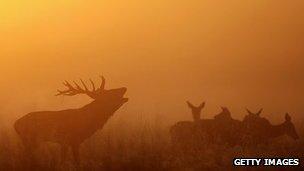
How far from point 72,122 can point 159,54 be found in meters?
0.61

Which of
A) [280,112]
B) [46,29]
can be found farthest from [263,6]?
[46,29]

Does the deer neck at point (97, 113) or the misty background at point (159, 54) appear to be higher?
the misty background at point (159, 54)

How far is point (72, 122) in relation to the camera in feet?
8.63

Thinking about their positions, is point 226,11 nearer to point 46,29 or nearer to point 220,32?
point 220,32

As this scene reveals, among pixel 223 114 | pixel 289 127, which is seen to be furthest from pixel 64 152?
pixel 289 127

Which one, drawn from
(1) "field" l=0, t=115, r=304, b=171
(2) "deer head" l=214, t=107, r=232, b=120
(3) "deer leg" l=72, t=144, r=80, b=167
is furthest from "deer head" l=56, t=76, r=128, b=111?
(2) "deer head" l=214, t=107, r=232, b=120

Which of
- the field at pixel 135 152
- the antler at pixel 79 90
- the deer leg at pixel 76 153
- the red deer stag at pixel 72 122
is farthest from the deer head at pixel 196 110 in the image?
the deer leg at pixel 76 153

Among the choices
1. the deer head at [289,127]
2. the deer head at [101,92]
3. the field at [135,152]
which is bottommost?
the field at [135,152]

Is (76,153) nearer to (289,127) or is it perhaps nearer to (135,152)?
(135,152)

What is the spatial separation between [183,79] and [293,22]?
0.67 metres

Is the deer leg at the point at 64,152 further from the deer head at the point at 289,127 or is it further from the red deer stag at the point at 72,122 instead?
the deer head at the point at 289,127

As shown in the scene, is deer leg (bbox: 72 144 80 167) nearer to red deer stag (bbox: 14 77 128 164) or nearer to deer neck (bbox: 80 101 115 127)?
red deer stag (bbox: 14 77 128 164)

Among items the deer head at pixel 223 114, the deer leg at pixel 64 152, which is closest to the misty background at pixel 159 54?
the deer head at pixel 223 114

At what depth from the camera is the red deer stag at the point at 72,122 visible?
2605 millimetres
